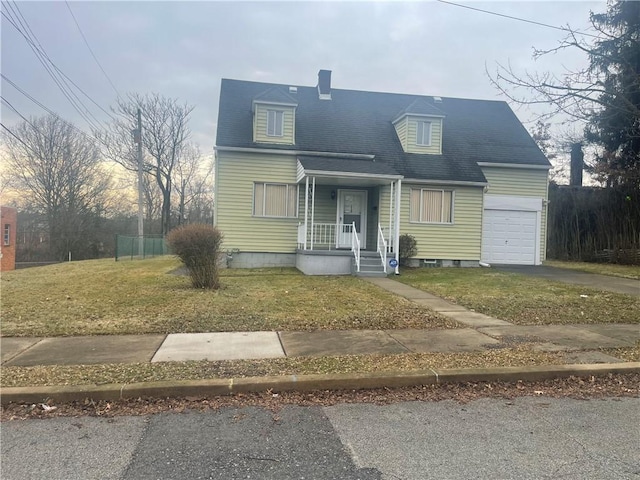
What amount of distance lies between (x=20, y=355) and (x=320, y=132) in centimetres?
1409

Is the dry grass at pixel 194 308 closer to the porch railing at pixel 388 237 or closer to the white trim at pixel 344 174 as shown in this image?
the porch railing at pixel 388 237

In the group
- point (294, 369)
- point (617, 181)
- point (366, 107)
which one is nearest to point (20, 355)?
point (294, 369)

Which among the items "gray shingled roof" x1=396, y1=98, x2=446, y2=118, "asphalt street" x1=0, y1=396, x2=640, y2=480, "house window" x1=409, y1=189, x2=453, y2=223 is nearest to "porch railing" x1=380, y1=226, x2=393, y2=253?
"house window" x1=409, y1=189, x2=453, y2=223

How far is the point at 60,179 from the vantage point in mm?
41188

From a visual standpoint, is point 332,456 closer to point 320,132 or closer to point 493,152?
point 320,132

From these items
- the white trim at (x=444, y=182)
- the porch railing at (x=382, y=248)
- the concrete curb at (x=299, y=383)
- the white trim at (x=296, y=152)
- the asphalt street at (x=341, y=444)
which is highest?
the white trim at (x=296, y=152)

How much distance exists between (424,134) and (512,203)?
4586mm

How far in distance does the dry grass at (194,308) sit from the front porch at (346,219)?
280 centimetres

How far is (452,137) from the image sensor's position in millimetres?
19344

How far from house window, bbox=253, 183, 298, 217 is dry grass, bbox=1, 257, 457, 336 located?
4.96 meters

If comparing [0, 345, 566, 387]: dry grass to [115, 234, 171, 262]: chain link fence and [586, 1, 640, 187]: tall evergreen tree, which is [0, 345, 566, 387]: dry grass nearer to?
[586, 1, 640, 187]: tall evergreen tree

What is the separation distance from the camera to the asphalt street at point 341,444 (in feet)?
9.96

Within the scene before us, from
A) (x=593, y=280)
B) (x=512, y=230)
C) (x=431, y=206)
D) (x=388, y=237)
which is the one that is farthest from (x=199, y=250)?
(x=512, y=230)

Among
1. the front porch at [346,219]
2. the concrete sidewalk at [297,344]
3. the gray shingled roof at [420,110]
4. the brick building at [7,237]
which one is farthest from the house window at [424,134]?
the brick building at [7,237]
